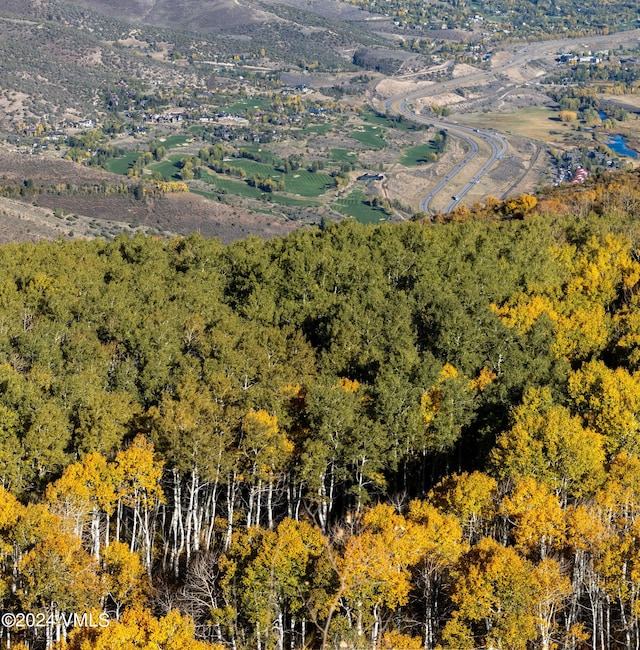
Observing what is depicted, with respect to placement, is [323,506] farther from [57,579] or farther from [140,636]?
[140,636]

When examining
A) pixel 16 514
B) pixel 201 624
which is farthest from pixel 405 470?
pixel 16 514

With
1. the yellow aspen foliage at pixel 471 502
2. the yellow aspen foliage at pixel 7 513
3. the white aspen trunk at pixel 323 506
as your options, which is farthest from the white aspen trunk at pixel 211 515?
the yellow aspen foliage at pixel 471 502

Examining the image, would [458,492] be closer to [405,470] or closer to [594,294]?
[405,470]

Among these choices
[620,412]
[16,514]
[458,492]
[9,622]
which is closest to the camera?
[9,622]

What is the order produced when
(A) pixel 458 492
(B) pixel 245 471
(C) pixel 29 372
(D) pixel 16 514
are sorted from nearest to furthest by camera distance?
1. (D) pixel 16 514
2. (A) pixel 458 492
3. (B) pixel 245 471
4. (C) pixel 29 372

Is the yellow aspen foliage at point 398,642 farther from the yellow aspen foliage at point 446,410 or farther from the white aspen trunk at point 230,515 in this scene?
the yellow aspen foliage at point 446,410

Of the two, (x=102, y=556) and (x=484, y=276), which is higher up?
(x=484, y=276)
